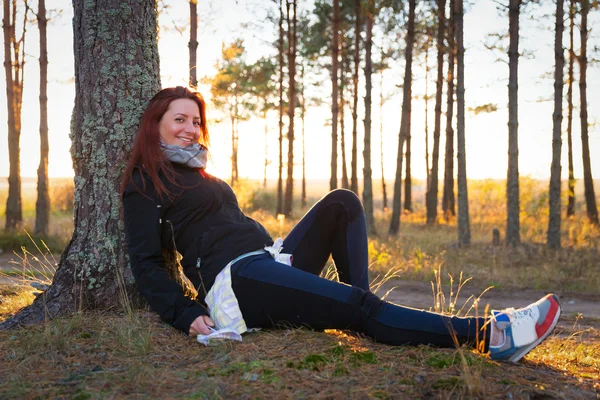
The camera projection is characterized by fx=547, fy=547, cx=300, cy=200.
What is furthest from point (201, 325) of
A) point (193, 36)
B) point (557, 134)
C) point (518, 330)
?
point (557, 134)

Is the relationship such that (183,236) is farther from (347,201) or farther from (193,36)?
(193,36)

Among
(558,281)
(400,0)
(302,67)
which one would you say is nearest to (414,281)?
(558,281)

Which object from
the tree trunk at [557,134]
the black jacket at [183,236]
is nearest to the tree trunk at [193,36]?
the tree trunk at [557,134]

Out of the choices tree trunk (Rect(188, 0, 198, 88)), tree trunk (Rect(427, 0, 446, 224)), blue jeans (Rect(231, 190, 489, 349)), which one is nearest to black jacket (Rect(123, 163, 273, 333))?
blue jeans (Rect(231, 190, 489, 349))

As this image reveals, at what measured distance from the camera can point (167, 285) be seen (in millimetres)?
3049


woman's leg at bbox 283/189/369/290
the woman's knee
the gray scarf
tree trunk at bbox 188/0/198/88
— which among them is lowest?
woman's leg at bbox 283/189/369/290

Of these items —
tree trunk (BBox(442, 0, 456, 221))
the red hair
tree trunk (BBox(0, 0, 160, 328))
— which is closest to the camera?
the red hair

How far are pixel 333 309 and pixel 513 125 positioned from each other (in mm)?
9688

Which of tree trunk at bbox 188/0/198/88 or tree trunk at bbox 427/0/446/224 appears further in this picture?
tree trunk at bbox 427/0/446/224

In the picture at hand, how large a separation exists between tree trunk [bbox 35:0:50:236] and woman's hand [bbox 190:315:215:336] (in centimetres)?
1133

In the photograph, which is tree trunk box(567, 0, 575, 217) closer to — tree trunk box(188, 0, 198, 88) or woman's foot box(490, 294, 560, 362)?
tree trunk box(188, 0, 198, 88)

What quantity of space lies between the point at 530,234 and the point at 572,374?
40.1ft

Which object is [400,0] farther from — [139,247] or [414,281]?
[139,247]

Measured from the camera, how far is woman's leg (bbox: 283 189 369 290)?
3.52m
